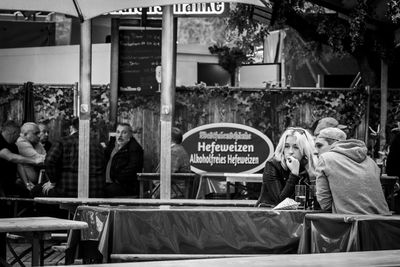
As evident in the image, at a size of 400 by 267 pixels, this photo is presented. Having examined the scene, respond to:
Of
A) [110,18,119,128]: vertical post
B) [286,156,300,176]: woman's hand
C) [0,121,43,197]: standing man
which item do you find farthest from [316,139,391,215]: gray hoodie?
[110,18,119,128]: vertical post

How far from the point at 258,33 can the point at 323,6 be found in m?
2.61

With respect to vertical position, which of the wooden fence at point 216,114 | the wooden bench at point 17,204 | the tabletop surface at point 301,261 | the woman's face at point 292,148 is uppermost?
the wooden fence at point 216,114

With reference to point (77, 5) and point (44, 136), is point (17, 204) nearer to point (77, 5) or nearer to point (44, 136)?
point (44, 136)

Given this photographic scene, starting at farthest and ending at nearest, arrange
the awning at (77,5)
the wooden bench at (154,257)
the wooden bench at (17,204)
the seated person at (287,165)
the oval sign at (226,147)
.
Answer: the oval sign at (226,147), the wooden bench at (17,204), the awning at (77,5), the seated person at (287,165), the wooden bench at (154,257)

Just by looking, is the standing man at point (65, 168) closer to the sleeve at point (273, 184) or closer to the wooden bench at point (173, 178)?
the wooden bench at point (173, 178)

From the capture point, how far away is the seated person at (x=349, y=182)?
8148 mm

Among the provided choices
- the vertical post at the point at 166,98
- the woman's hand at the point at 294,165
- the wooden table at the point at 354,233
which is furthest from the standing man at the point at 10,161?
the wooden table at the point at 354,233

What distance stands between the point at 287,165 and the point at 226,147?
24.6 feet

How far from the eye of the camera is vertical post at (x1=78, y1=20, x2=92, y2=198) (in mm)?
11625

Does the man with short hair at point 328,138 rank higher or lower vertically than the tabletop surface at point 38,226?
higher

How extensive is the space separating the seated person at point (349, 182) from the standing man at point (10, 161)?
683 cm

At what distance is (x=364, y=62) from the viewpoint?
1698 centimetres

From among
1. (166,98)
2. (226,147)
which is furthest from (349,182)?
(226,147)

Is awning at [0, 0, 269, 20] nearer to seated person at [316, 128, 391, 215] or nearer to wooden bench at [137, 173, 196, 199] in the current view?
seated person at [316, 128, 391, 215]
